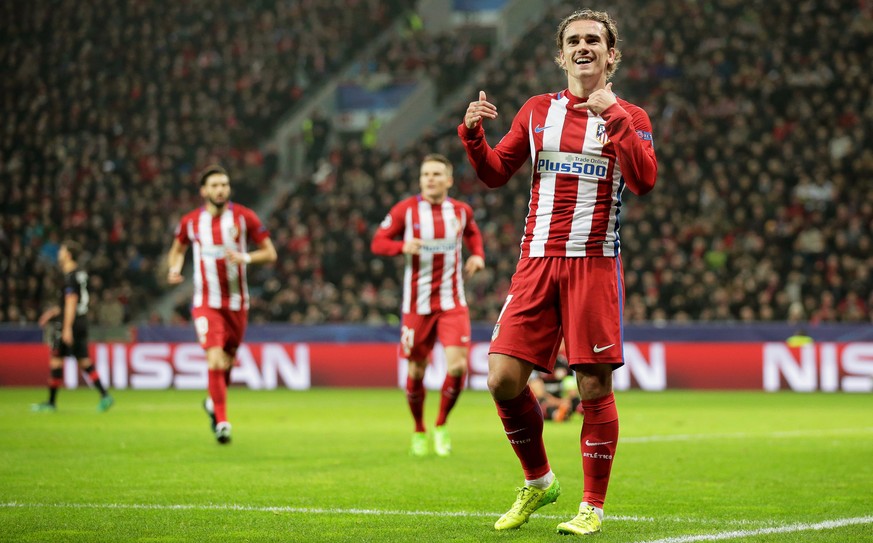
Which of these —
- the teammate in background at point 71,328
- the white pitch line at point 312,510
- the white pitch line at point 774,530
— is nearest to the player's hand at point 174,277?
the white pitch line at point 312,510

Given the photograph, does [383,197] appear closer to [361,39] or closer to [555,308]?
[361,39]

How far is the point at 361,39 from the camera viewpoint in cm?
3403

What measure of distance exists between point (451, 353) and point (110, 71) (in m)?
24.2

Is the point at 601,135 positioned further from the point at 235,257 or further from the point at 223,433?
the point at 223,433

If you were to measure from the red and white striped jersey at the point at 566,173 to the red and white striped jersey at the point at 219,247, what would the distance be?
18.8 ft

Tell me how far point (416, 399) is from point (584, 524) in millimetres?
4949

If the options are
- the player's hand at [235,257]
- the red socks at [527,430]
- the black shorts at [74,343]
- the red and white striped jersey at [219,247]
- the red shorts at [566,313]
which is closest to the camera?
the red shorts at [566,313]

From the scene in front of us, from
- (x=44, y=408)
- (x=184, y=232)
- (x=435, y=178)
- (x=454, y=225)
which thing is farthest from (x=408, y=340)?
(x=44, y=408)

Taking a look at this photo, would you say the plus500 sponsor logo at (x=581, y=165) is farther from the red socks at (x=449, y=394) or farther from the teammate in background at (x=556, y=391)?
the teammate in background at (x=556, y=391)

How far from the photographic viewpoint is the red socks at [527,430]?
6059mm

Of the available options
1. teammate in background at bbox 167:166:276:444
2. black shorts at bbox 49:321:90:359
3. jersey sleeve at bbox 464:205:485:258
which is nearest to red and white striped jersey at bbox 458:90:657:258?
jersey sleeve at bbox 464:205:485:258

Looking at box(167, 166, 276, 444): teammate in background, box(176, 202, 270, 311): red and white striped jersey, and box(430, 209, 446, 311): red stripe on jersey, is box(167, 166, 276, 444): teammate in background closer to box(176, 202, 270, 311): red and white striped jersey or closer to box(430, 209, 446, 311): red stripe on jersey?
box(176, 202, 270, 311): red and white striped jersey

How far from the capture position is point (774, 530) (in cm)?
588

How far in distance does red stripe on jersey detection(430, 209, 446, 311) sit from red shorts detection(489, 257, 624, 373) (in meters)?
4.68
